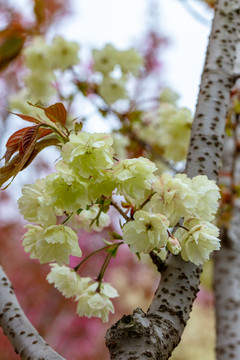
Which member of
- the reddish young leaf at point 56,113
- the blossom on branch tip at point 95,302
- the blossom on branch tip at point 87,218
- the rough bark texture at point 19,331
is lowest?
the rough bark texture at point 19,331

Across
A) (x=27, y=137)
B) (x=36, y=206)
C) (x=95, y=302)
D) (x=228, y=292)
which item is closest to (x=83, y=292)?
(x=95, y=302)

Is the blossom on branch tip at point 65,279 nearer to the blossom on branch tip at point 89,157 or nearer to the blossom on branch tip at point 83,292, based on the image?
the blossom on branch tip at point 83,292

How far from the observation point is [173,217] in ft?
2.19

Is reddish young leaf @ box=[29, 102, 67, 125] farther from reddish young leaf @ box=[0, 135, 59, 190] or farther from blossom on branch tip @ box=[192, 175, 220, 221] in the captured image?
blossom on branch tip @ box=[192, 175, 220, 221]

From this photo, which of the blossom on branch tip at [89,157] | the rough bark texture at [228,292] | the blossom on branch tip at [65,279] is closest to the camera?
the blossom on branch tip at [89,157]

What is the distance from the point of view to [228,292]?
1613mm

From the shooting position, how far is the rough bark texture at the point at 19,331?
0.68m

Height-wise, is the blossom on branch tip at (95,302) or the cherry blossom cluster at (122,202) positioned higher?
the cherry blossom cluster at (122,202)

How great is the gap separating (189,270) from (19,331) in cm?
35

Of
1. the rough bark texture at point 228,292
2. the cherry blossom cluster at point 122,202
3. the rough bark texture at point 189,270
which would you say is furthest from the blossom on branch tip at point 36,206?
the rough bark texture at point 228,292

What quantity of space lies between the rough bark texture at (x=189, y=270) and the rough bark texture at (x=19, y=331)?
0.43ft

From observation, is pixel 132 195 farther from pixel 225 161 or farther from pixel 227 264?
pixel 225 161

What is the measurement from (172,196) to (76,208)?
6.4 inches

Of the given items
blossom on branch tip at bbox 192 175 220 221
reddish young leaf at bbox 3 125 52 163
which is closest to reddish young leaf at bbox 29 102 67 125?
reddish young leaf at bbox 3 125 52 163
